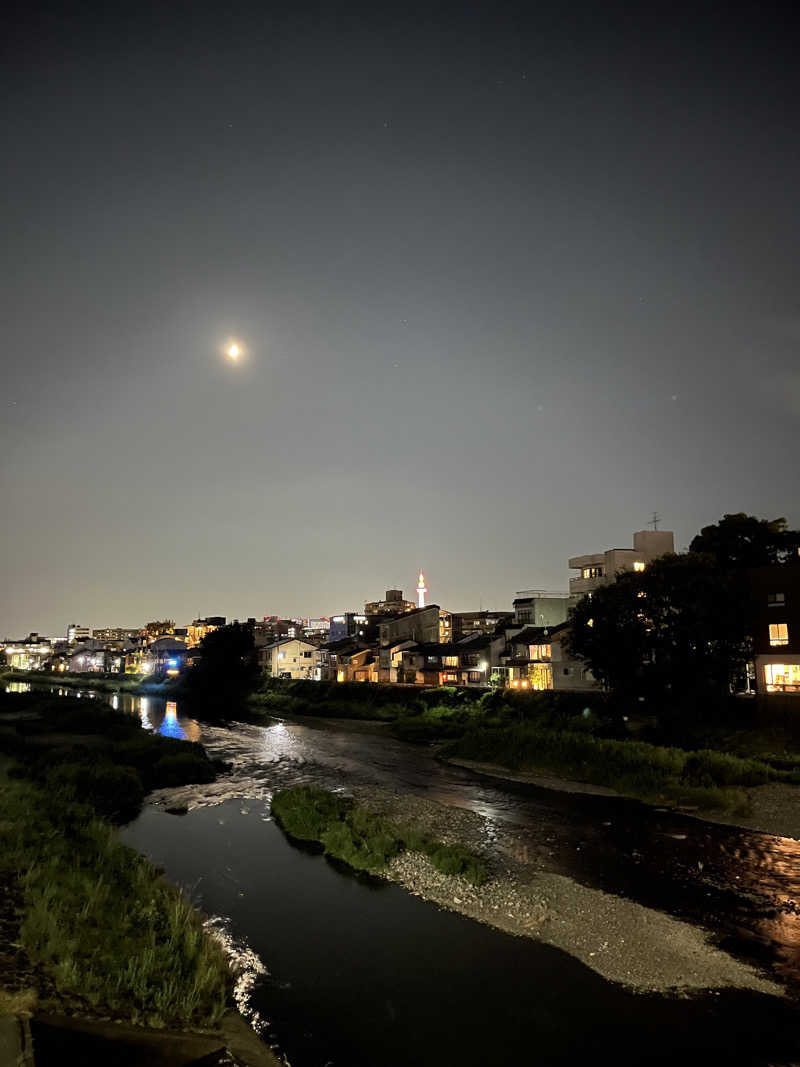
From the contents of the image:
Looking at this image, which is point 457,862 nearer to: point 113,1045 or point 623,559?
point 113,1045

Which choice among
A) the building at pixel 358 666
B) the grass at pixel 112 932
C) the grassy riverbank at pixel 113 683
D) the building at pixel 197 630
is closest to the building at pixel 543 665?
the building at pixel 358 666

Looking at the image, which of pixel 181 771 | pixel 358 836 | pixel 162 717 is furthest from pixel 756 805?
pixel 162 717

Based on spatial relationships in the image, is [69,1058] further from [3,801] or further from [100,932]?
[3,801]

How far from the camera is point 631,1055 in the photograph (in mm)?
9984

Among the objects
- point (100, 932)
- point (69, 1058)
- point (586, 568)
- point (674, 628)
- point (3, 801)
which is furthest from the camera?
point (586, 568)

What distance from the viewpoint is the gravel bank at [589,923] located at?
1220 centimetres

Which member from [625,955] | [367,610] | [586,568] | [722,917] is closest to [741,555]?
[586,568]

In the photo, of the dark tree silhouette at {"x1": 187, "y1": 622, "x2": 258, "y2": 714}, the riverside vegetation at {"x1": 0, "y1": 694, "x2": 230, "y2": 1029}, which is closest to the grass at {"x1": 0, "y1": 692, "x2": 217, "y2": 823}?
the riverside vegetation at {"x1": 0, "y1": 694, "x2": 230, "y2": 1029}

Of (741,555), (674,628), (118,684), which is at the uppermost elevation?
(741,555)

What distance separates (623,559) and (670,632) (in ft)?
94.1

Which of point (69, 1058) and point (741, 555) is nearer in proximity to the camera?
point (69, 1058)

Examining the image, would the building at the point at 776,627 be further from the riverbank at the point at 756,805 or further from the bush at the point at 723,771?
the riverbank at the point at 756,805

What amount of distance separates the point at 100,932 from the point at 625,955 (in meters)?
10.6

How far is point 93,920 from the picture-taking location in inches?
477
